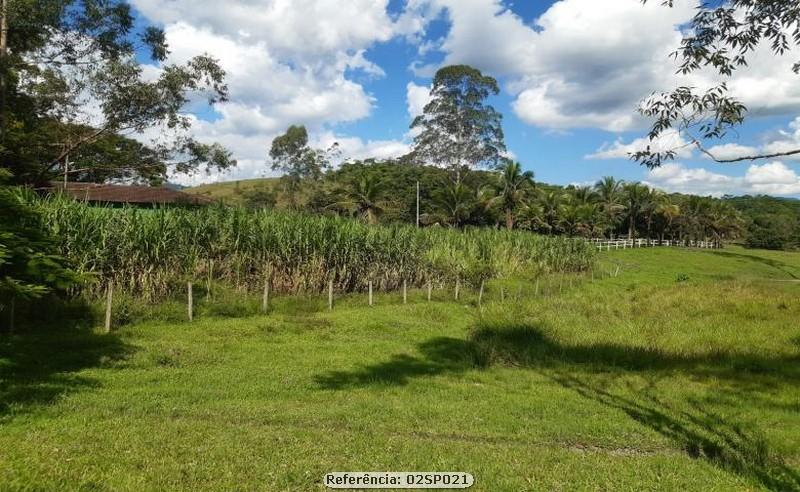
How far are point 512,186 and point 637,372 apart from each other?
131 feet

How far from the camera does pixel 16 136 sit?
62.6ft

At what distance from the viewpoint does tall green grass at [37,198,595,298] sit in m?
13.2

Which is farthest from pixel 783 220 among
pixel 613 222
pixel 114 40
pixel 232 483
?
pixel 232 483

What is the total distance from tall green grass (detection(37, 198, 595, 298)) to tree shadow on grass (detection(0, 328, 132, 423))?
1.46 meters

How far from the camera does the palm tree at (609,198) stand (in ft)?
219

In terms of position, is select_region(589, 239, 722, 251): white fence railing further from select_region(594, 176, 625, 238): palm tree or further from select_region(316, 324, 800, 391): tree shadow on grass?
select_region(316, 324, 800, 391): tree shadow on grass

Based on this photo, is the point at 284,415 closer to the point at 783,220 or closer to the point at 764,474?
the point at 764,474

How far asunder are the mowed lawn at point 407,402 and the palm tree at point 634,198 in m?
57.0

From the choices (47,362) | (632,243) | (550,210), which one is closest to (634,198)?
(632,243)

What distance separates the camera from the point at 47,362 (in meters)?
8.80

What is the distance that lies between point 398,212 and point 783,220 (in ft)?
262

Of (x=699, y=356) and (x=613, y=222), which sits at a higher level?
(x=613, y=222)

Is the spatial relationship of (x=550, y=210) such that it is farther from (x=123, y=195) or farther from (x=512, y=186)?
(x=123, y=195)

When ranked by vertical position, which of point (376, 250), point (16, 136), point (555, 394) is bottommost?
point (555, 394)
